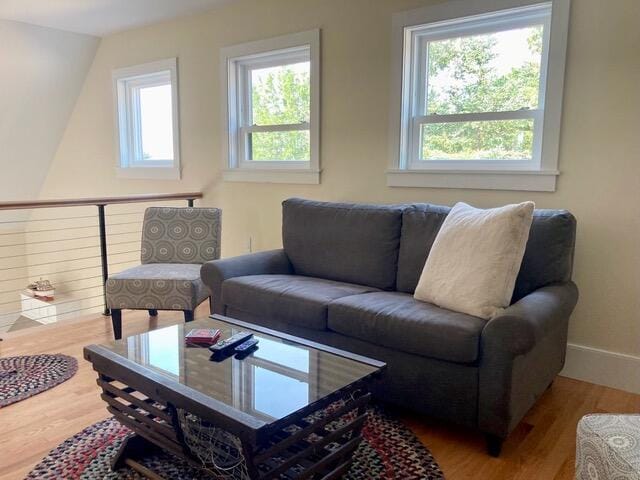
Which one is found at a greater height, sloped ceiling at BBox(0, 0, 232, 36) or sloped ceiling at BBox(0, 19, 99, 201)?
sloped ceiling at BBox(0, 0, 232, 36)

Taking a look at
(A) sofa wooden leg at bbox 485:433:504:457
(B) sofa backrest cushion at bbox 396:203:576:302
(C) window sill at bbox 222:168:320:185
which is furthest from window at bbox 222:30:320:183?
(A) sofa wooden leg at bbox 485:433:504:457

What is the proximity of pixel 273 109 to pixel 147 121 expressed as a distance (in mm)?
1679

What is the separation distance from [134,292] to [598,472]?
264 centimetres

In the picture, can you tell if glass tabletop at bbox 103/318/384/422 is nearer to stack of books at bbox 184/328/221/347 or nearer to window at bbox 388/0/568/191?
stack of books at bbox 184/328/221/347

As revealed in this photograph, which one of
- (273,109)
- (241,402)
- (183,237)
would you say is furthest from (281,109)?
(241,402)

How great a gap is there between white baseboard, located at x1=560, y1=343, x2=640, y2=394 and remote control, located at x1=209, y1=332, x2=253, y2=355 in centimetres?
178

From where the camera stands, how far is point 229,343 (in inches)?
73.4

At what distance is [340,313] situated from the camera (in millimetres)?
2295

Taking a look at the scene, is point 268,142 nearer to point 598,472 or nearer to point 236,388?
point 236,388

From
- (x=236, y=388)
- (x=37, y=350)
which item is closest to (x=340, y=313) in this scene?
(x=236, y=388)

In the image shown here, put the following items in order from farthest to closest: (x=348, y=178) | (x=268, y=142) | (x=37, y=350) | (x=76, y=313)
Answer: (x=76, y=313), (x=268, y=142), (x=348, y=178), (x=37, y=350)

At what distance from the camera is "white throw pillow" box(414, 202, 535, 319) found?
208 centimetres

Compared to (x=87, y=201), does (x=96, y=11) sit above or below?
above

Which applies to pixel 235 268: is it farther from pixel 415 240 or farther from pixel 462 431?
pixel 462 431
